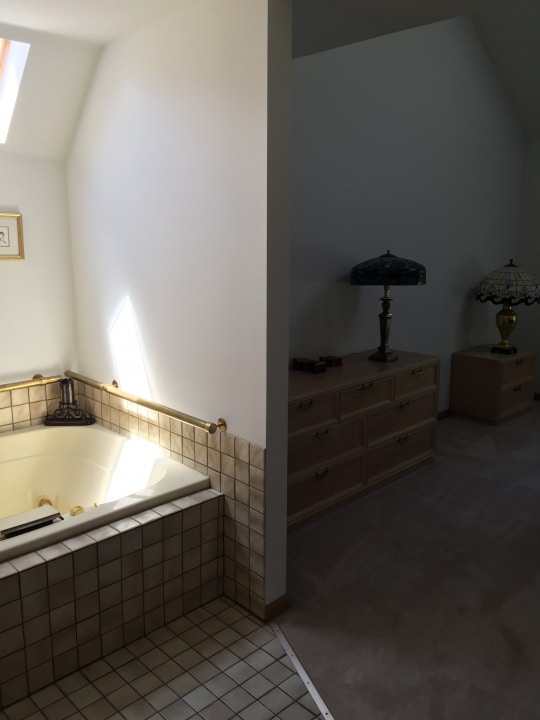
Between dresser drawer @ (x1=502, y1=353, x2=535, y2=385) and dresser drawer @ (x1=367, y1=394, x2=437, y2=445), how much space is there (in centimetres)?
116

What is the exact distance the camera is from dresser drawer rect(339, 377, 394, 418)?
10.3ft

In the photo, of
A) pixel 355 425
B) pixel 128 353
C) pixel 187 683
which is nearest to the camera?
pixel 187 683

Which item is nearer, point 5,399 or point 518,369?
point 5,399

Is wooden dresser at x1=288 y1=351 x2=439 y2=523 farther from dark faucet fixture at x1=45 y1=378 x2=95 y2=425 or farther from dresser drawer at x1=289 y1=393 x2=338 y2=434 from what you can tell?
dark faucet fixture at x1=45 y1=378 x2=95 y2=425

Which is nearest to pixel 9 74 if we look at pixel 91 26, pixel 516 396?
pixel 91 26

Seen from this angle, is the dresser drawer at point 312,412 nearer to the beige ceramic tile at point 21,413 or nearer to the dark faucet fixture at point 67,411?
the dark faucet fixture at point 67,411

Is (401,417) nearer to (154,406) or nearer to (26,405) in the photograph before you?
(154,406)

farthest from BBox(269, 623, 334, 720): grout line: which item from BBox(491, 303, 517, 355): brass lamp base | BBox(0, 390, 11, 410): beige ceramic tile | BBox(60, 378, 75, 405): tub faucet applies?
BBox(491, 303, 517, 355): brass lamp base

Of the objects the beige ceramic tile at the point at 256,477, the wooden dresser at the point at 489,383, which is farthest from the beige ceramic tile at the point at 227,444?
the wooden dresser at the point at 489,383

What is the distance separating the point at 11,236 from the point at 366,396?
1940mm

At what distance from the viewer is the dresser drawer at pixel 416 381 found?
3475 millimetres

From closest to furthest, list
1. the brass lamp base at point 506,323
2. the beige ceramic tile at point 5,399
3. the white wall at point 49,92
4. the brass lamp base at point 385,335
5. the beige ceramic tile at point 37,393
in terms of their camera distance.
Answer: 1. the white wall at point 49,92
2. the beige ceramic tile at point 5,399
3. the beige ceramic tile at point 37,393
4. the brass lamp base at point 385,335
5. the brass lamp base at point 506,323

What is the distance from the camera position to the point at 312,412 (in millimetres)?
2941

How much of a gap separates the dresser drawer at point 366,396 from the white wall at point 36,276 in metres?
1.48
